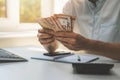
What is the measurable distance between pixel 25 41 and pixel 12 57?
58 centimetres

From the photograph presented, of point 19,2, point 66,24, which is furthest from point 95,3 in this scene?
point 19,2

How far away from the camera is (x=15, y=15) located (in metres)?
1.76

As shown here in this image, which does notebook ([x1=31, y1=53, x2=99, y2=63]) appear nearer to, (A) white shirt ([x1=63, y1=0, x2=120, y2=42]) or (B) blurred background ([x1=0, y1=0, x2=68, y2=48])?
(A) white shirt ([x1=63, y1=0, x2=120, y2=42])

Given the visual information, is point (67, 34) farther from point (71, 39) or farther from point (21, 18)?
point (21, 18)

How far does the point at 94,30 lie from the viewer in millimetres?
1465

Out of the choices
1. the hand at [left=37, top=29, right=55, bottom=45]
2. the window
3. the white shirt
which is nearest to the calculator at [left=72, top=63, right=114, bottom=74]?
the hand at [left=37, top=29, right=55, bottom=45]

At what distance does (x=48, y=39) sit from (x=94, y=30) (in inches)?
14.3

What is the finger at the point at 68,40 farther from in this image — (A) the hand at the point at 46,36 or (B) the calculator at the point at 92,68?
(B) the calculator at the point at 92,68

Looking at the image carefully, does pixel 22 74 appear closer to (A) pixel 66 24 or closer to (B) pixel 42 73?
(B) pixel 42 73

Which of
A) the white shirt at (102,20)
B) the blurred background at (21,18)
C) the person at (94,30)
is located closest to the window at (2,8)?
the blurred background at (21,18)

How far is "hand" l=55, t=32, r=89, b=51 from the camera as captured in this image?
43.0 inches

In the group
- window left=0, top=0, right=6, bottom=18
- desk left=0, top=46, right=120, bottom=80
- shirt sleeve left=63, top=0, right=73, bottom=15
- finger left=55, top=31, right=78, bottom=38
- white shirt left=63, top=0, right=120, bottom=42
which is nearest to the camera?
desk left=0, top=46, right=120, bottom=80

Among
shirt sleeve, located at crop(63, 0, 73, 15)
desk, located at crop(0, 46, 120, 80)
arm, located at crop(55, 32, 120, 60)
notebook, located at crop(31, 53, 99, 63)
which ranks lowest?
desk, located at crop(0, 46, 120, 80)

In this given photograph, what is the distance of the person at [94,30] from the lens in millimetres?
1112
